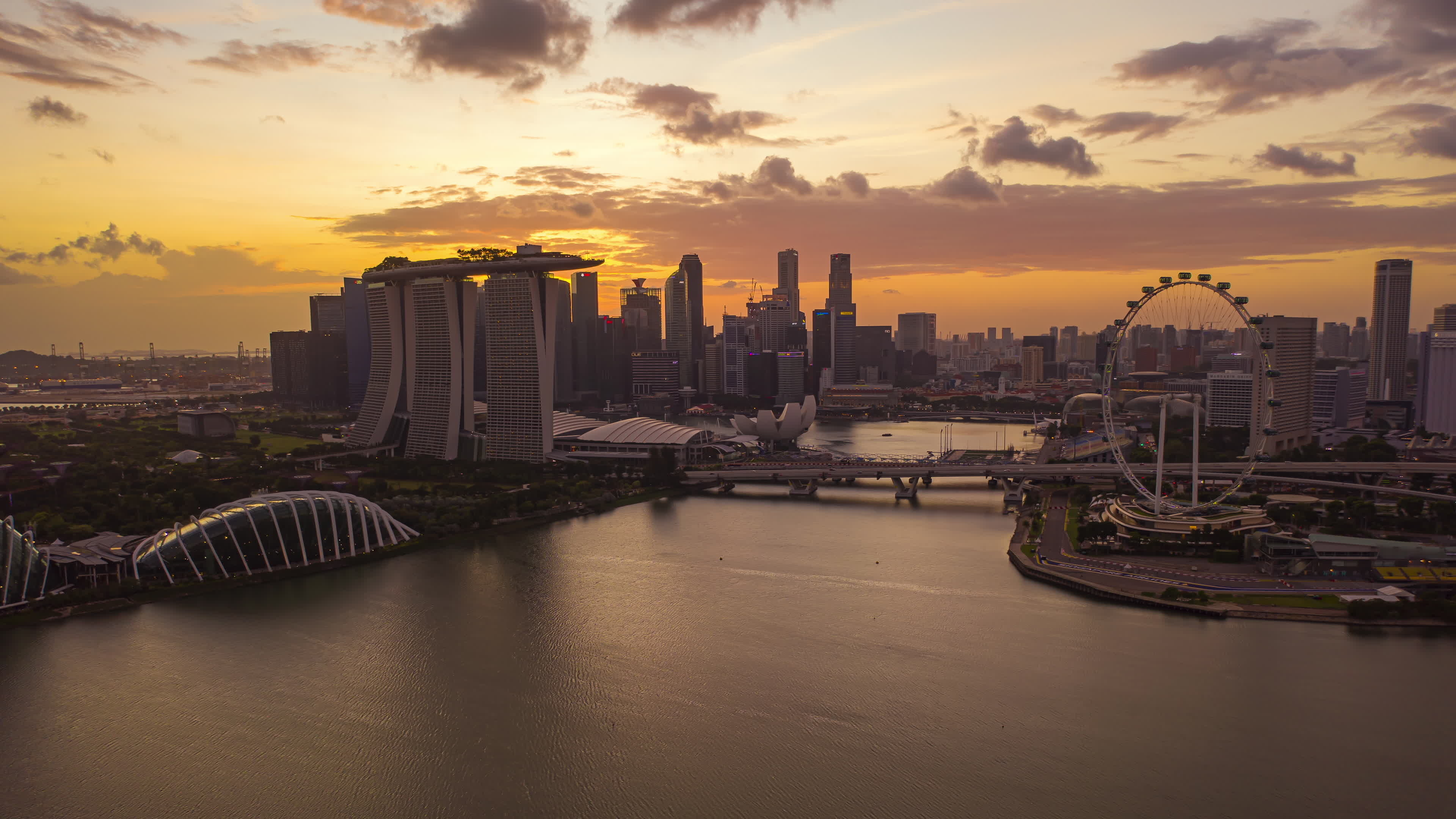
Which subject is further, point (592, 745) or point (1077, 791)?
point (592, 745)

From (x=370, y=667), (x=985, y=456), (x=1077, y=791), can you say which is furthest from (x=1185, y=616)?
(x=985, y=456)

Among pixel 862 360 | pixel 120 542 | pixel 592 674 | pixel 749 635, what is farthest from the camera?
pixel 862 360

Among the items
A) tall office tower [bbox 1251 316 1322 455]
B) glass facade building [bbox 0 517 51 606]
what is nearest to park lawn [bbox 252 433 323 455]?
glass facade building [bbox 0 517 51 606]

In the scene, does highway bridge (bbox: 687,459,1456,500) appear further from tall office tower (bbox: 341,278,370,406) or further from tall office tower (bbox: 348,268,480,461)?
tall office tower (bbox: 341,278,370,406)

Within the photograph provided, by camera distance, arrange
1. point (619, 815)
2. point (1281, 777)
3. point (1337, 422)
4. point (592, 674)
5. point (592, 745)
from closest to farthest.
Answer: point (619, 815) < point (1281, 777) < point (592, 745) < point (592, 674) < point (1337, 422)

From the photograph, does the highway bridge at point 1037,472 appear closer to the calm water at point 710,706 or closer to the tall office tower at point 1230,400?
the tall office tower at point 1230,400

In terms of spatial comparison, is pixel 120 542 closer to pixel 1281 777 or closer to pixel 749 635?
pixel 749 635

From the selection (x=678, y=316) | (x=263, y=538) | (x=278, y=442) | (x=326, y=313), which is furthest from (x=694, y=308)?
(x=263, y=538)
